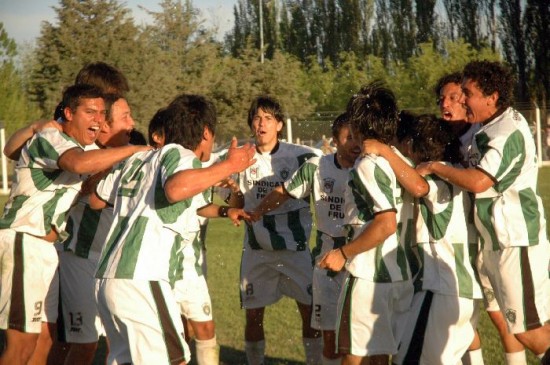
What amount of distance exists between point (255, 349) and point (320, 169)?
5.37 ft

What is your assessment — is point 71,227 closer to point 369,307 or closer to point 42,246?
point 42,246

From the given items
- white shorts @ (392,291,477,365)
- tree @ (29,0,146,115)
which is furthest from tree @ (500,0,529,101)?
white shorts @ (392,291,477,365)

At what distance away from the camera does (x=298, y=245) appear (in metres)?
7.59

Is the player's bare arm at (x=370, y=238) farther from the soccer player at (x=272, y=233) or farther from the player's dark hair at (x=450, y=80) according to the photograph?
the soccer player at (x=272, y=233)

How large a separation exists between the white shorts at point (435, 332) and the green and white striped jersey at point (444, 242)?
81mm

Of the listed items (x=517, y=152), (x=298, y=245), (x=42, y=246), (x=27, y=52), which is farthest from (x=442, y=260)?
Result: (x=27, y=52)

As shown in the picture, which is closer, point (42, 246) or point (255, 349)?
point (42, 246)

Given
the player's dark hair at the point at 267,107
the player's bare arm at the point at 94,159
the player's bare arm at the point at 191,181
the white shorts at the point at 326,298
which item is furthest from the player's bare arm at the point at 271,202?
the player's bare arm at the point at 191,181

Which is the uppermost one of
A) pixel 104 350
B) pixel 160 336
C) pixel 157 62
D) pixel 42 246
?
pixel 157 62

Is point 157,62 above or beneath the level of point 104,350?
above

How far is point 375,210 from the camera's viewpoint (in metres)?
5.09

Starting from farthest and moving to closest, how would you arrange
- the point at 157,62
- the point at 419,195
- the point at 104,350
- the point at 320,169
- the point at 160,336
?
the point at 157,62 < the point at 104,350 < the point at 320,169 < the point at 419,195 < the point at 160,336

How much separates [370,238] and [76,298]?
8.58 ft

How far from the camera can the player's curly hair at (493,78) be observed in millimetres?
5938
